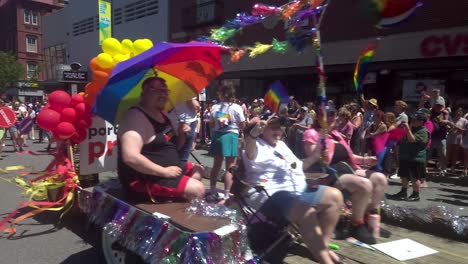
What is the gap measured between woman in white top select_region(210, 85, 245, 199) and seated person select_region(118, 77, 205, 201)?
2146 millimetres

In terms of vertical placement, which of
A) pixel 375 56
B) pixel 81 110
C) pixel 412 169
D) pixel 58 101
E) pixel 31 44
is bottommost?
pixel 412 169

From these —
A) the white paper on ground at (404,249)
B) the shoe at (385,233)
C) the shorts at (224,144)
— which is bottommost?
the white paper on ground at (404,249)

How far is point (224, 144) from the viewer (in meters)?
5.87

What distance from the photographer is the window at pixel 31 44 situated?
2008 inches

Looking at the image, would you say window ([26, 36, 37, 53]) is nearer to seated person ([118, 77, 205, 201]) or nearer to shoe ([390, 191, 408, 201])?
shoe ([390, 191, 408, 201])

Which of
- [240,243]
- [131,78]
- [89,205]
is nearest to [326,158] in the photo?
[240,243]

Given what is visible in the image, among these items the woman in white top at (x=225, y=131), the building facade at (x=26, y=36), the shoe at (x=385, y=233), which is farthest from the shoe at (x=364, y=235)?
the building facade at (x=26, y=36)

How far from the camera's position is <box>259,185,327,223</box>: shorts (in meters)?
3.12

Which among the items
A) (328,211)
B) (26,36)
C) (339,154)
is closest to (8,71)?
(26,36)

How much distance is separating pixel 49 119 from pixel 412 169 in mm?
5299

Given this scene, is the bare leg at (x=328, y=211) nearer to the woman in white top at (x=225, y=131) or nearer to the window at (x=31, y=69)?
the woman in white top at (x=225, y=131)

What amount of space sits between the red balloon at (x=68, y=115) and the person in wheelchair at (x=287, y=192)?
7.96ft

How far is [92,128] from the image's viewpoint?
531 centimetres

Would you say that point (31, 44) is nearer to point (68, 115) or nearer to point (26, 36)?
point (26, 36)
